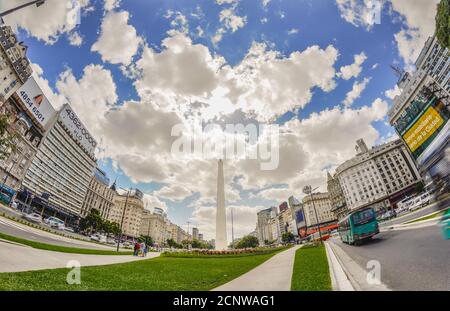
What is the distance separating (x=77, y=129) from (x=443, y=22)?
108 m

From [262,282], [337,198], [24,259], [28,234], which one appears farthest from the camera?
[337,198]

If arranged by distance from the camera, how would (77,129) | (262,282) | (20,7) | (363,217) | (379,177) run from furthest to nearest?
1. (77,129)
2. (379,177)
3. (363,217)
4. (20,7)
5. (262,282)

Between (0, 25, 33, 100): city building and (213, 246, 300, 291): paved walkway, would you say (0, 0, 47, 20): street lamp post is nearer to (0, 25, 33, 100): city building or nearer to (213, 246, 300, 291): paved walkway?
(213, 246, 300, 291): paved walkway

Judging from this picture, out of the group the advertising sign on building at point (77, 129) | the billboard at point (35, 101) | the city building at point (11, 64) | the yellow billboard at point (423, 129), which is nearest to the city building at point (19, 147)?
the billboard at point (35, 101)

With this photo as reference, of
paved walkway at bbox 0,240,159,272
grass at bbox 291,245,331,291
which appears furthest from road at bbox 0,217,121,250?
grass at bbox 291,245,331,291

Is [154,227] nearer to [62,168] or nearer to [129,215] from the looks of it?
[129,215]

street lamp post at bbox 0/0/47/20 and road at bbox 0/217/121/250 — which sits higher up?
street lamp post at bbox 0/0/47/20

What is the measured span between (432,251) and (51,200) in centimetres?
9454

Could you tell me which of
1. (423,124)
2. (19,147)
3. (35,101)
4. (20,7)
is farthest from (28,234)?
(35,101)

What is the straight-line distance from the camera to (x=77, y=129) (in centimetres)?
8900

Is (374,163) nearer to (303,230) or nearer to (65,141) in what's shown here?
(303,230)

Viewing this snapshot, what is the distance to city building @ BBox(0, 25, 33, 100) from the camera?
55938 mm

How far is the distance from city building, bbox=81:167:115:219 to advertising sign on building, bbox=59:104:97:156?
17024 millimetres
